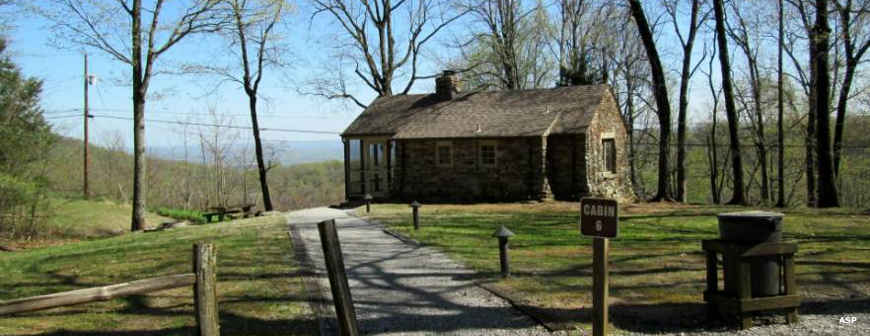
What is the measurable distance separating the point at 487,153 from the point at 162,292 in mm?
15477

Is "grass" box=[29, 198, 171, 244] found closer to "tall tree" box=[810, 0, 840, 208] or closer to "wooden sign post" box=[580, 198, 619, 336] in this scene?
"wooden sign post" box=[580, 198, 619, 336]

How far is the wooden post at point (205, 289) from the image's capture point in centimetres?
507

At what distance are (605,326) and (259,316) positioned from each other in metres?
3.49

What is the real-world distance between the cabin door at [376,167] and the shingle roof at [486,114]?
0.64m

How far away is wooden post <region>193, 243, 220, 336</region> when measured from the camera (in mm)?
5066

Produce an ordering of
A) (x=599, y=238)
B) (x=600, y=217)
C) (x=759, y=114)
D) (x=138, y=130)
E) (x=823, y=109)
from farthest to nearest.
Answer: (x=759, y=114), (x=138, y=130), (x=823, y=109), (x=599, y=238), (x=600, y=217)

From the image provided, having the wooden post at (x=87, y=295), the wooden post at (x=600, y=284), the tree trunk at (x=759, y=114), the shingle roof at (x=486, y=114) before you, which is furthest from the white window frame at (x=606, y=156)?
the wooden post at (x=87, y=295)

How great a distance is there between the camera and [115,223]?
80.5 feet

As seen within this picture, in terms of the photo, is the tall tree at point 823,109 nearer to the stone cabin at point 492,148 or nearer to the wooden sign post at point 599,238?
the stone cabin at point 492,148

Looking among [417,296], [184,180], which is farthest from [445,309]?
[184,180]

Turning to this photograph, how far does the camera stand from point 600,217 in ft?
16.0

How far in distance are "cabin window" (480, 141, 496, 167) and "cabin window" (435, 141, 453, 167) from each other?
3.85 feet

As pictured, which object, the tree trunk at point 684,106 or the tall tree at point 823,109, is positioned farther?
the tree trunk at point 684,106

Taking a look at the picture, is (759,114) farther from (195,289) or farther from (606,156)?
(195,289)
